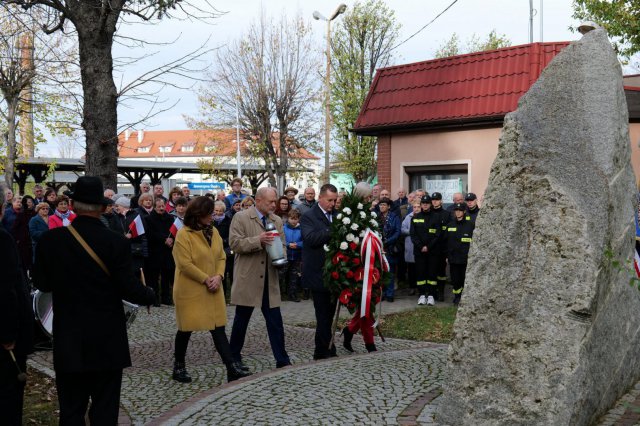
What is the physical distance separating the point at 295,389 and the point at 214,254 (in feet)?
5.86

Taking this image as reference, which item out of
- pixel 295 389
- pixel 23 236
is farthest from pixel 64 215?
pixel 295 389

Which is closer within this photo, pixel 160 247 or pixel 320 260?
pixel 320 260

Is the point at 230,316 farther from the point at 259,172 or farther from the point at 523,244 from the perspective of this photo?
the point at 259,172

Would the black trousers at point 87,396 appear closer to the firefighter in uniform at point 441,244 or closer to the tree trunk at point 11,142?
the firefighter in uniform at point 441,244

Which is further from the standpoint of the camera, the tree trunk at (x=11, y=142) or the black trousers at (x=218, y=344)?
the tree trunk at (x=11, y=142)

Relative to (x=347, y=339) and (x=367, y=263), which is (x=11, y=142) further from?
(x=367, y=263)

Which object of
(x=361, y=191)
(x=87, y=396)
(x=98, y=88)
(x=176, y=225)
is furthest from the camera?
(x=176, y=225)

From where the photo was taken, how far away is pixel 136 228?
42.3 feet

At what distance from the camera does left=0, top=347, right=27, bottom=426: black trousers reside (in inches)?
187

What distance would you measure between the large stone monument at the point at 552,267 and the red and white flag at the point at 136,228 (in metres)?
8.66

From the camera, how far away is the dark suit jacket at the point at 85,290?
4766 millimetres

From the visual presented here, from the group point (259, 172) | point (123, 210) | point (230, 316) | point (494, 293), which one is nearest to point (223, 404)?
point (494, 293)

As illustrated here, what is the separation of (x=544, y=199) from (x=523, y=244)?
0.35 metres

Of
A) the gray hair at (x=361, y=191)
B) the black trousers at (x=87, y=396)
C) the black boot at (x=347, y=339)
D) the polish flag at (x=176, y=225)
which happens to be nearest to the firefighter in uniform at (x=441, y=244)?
the polish flag at (x=176, y=225)
